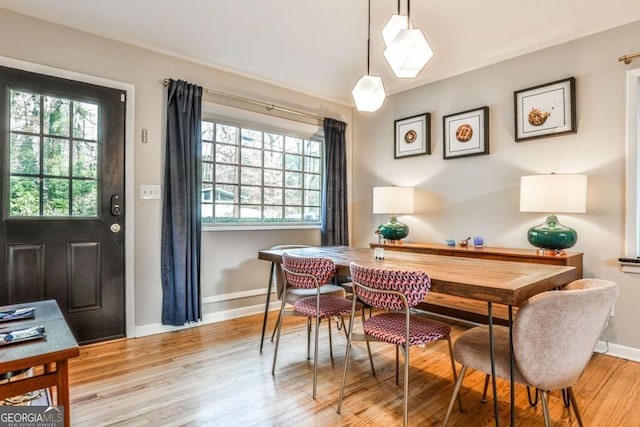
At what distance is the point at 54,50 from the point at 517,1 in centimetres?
340

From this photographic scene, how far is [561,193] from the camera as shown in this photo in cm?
251

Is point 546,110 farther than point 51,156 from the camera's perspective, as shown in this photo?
Yes

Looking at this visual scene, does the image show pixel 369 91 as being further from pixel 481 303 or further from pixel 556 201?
pixel 481 303

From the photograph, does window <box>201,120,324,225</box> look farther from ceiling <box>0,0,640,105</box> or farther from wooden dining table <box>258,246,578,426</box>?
wooden dining table <box>258,246,578,426</box>

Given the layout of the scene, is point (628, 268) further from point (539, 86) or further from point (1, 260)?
point (1, 260)

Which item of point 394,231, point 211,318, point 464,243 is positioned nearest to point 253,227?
point 211,318

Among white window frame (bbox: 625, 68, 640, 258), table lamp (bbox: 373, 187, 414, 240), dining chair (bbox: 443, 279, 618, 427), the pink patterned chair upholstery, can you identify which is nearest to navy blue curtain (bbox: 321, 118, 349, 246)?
table lamp (bbox: 373, 187, 414, 240)

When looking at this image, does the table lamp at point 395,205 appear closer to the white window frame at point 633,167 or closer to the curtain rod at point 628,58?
the white window frame at point 633,167

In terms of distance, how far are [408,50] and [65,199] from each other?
268cm

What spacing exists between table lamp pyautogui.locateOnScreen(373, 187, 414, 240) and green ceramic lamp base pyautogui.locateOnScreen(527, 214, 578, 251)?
49.0 inches

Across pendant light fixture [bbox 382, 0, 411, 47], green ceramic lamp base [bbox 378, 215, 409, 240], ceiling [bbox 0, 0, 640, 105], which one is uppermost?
ceiling [bbox 0, 0, 640, 105]

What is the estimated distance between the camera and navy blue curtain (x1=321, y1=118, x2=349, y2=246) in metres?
4.14

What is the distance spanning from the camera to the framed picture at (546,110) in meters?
2.79

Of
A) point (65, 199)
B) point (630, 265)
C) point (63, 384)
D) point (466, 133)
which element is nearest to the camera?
point (63, 384)
